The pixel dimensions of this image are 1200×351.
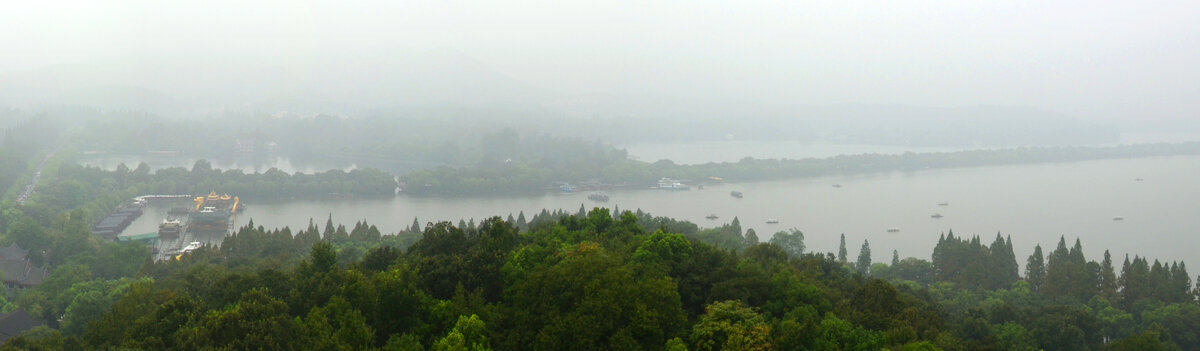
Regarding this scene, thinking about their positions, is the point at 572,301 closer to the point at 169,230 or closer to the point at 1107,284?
the point at 1107,284

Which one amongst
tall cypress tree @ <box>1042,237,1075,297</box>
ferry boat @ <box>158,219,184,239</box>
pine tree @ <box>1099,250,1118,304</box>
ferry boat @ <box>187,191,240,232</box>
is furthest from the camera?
ferry boat @ <box>187,191,240,232</box>

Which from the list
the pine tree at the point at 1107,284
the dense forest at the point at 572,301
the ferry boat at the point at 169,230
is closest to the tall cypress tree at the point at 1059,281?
the dense forest at the point at 572,301

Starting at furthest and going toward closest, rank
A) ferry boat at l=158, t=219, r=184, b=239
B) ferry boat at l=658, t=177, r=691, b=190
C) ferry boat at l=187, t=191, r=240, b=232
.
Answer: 1. ferry boat at l=658, t=177, r=691, b=190
2. ferry boat at l=187, t=191, r=240, b=232
3. ferry boat at l=158, t=219, r=184, b=239

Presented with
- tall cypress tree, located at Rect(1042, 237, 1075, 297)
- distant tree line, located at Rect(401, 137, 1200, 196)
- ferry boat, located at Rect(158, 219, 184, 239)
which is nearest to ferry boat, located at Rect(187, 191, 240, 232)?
ferry boat, located at Rect(158, 219, 184, 239)

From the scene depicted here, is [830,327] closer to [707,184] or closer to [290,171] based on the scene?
[707,184]

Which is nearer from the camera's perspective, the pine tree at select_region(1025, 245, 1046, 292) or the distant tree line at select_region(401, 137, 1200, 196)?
the pine tree at select_region(1025, 245, 1046, 292)

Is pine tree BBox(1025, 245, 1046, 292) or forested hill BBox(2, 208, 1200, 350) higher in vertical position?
forested hill BBox(2, 208, 1200, 350)

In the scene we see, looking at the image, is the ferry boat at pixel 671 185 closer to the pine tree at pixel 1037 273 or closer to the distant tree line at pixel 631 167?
the distant tree line at pixel 631 167

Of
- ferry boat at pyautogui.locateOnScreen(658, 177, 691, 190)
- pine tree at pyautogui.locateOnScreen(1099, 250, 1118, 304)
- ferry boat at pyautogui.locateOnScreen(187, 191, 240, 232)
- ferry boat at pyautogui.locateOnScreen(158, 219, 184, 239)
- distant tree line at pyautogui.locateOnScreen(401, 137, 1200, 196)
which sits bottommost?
pine tree at pyautogui.locateOnScreen(1099, 250, 1118, 304)

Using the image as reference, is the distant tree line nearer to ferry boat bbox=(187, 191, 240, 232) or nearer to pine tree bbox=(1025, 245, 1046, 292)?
ferry boat bbox=(187, 191, 240, 232)
